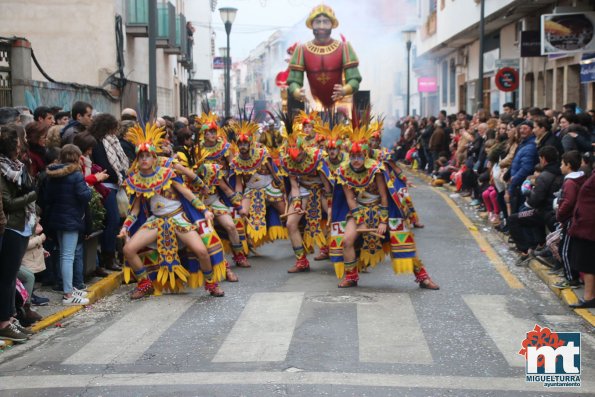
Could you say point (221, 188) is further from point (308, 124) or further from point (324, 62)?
point (324, 62)

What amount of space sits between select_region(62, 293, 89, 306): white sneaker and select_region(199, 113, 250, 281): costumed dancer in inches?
100

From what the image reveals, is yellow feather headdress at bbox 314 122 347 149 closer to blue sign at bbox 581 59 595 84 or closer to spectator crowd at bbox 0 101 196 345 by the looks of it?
spectator crowd at bbox 0 101 196 345

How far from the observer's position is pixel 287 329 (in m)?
8.13

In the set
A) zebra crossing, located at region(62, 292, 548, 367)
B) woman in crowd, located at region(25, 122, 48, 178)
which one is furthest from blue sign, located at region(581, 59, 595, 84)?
woman in crowd, located at region(25, 122, 48, 178)

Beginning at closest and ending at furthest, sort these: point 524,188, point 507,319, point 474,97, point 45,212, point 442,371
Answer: point 442,371 → point 507,319 → point 45,212 → point 524,188 → point 474,97

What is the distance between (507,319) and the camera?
860 centimetres

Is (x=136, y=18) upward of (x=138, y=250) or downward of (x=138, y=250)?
upward

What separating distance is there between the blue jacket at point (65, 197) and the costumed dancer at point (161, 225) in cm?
49

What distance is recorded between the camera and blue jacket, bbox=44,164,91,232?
9.41 metres

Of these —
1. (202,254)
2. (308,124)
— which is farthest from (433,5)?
(202,254)

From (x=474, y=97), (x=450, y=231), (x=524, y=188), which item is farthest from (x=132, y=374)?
(x=474, y=97)

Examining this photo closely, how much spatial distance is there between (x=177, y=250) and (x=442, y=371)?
400cm

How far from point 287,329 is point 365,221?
7.42 feet

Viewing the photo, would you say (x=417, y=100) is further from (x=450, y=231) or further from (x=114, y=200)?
(x=114, y=200)
